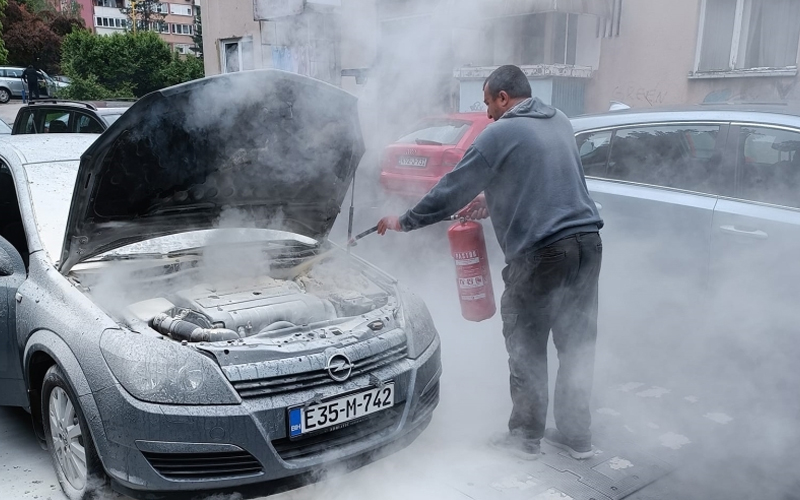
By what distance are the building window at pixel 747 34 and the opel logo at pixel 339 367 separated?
8.65 metres

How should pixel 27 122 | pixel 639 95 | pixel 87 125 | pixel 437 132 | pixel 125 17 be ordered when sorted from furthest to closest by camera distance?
pixel 125 17 < pixel 639 95 < pixel 27 122 < pixel 87 125 < pixel 437 132

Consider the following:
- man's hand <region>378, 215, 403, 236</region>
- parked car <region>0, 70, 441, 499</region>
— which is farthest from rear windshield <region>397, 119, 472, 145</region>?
man's hand <region>378, 215, 403, 236</region>

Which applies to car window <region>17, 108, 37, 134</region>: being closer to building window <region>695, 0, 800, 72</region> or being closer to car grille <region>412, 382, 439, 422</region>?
car grille <region>412, 382, 439, 422</region>

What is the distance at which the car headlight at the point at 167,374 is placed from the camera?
8.17 feet

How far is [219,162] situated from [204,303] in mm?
697

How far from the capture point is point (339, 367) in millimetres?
2717

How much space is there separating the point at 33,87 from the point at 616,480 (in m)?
26.1

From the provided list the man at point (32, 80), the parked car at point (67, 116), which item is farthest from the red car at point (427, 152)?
the man at point (32, 80)

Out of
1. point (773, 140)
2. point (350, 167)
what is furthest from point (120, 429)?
point (773, 140)

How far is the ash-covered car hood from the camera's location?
113 inches

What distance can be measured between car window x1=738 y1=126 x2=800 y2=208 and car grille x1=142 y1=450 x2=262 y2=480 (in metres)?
3.16

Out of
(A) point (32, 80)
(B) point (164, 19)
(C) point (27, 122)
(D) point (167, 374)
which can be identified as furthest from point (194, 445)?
(B) point (164, 19)

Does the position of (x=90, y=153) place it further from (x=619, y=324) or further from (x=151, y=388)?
(x=619, y=324)

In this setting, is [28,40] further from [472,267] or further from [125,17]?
[472,267]
